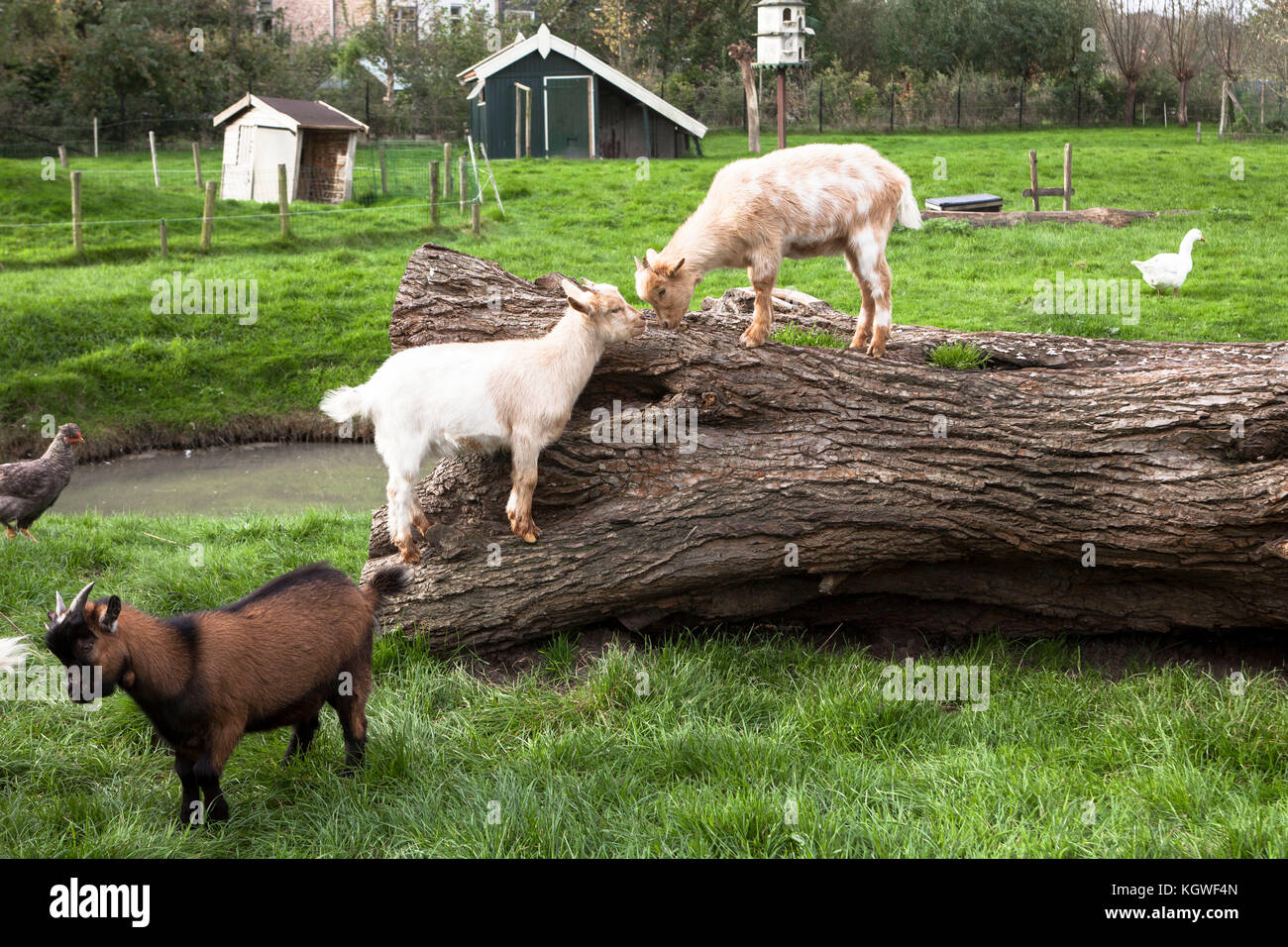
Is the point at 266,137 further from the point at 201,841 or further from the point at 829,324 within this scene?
the point at 201,841

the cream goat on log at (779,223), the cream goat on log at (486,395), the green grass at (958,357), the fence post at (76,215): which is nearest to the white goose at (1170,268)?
the green grass at (958,357)

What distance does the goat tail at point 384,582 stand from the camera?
5156mm

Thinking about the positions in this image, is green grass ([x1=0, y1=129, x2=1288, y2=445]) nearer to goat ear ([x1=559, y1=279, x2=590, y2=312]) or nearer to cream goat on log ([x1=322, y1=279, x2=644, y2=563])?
cream goat on log ([x1=322, y1=279, x2=644, y2=563])

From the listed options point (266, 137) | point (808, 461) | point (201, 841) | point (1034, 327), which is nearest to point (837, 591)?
point (808, 461)

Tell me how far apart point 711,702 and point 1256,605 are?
306cm

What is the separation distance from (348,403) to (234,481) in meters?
7.83

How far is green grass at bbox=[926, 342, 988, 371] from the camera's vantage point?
275 inches

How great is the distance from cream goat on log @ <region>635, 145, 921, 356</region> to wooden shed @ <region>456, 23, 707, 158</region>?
27.8 m

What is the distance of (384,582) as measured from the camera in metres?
5.18

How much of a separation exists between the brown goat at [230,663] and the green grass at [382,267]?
1016 centimetres

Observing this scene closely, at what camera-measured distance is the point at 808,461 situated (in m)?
6.23

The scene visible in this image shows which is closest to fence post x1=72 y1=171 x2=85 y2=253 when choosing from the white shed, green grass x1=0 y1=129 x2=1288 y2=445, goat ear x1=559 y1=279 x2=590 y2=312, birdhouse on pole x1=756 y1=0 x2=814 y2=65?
green grass x1=0 y1=129 x2=1288 y2=445

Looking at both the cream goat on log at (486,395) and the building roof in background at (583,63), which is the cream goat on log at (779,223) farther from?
the building roof in background at (583,63)

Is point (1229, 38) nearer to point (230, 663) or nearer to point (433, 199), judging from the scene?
point (433, 199)
